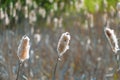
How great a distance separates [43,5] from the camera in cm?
874

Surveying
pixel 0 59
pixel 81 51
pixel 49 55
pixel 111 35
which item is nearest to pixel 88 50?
pixel 81 51

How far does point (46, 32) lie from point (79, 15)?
101 inches

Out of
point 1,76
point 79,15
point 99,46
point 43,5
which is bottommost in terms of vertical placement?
point 79,15

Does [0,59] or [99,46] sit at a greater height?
[0,59]

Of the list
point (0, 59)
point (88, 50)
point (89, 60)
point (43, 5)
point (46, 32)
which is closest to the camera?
point (0, 59)

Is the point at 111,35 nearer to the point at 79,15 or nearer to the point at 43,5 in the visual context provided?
the point at 43,5

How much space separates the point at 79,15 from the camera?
9812 millimetres

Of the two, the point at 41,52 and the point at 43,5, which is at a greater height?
the point at 41,52

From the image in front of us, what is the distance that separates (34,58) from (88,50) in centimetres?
Result: 109

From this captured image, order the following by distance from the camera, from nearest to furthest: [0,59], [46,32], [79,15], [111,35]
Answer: [111,35] → [0,59] → [46,32] → [79,15]

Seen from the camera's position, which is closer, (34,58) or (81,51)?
(34,58)

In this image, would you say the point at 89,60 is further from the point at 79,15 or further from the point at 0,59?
the point at 79,15

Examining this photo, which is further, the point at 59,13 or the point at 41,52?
the point at 59,13

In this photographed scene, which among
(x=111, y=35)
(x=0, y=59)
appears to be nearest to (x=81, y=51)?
(x=0, y=59)
